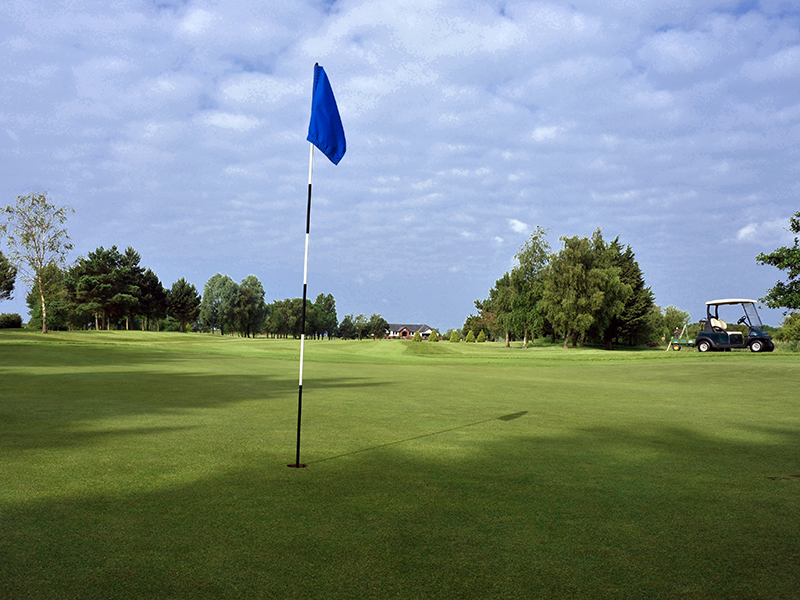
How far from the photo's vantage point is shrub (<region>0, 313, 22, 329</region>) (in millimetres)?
76062

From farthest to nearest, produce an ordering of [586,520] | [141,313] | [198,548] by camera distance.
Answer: [141,313] < [586,520] < [198,548]

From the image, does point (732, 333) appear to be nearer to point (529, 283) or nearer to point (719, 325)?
point (719, 325)

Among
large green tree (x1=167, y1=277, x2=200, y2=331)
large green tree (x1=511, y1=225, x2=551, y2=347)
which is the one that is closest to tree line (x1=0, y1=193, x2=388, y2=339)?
large green tree (x1=167, y1=277, x2=200, y2=331)

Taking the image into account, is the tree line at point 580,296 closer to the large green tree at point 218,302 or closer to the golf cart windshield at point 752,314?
the golf cart windshield at point 752,314

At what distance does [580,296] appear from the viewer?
66625 millimetres

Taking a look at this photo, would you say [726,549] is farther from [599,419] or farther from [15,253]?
[15,253]

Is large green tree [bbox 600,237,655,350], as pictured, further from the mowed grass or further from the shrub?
the shrub

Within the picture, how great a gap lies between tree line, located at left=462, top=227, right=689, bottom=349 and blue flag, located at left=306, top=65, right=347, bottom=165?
197ft

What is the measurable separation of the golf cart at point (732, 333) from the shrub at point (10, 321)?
86.5 m

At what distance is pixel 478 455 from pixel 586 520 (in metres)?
2.88

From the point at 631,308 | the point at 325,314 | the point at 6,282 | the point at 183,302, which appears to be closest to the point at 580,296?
the point at 631,308

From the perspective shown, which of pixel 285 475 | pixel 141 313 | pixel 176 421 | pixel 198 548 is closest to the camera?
pixel 198 548

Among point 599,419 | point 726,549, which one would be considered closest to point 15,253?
point 599,419

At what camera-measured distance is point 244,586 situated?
11.7 feet
